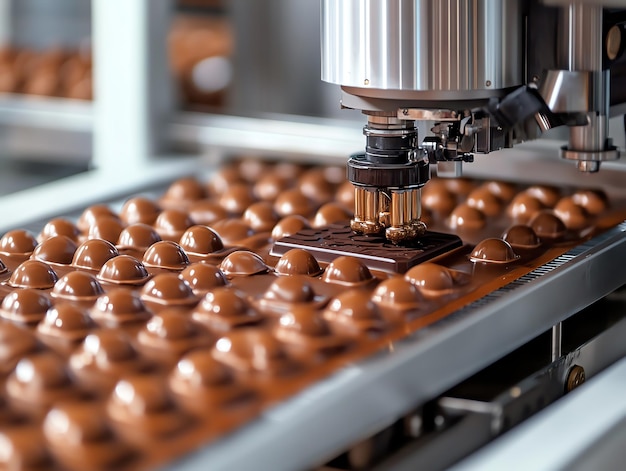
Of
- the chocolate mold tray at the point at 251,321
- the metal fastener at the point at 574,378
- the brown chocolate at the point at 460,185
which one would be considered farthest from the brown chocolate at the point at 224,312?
the brown chocolate at the point at 460,185

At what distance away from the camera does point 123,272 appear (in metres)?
1.14

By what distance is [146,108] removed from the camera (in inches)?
75.8

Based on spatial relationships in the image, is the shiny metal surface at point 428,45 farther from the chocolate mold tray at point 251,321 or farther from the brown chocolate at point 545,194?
the brown chocolate at point 545,194

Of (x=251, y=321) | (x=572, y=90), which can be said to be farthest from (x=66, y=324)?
(x=572, y=90)

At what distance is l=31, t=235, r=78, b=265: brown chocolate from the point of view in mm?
1229

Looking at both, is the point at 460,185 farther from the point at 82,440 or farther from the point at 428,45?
the point at 82,440

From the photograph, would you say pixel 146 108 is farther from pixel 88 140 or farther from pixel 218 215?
pixel 218 215

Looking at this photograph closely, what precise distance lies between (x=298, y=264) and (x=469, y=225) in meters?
0.32

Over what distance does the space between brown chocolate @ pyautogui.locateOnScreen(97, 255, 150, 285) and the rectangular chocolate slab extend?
0.17 m

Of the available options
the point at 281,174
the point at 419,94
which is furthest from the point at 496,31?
the point at 281,174

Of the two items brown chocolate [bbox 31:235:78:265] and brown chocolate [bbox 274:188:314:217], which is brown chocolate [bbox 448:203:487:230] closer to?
brown chocolate [bbox 274:188:314:217]

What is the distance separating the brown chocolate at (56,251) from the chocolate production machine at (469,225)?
0.22 m

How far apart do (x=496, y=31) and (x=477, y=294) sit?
10.7 inches

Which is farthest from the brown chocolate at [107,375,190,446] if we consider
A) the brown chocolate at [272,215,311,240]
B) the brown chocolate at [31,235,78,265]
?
the brown chocolate at [272,215,311,240]
